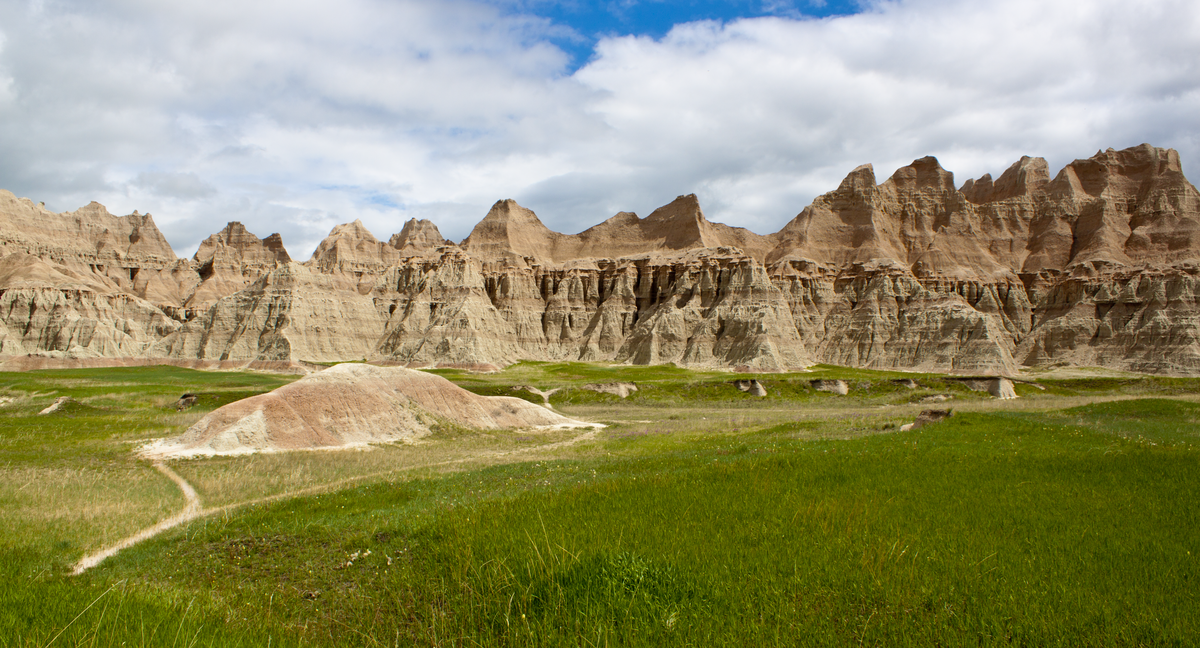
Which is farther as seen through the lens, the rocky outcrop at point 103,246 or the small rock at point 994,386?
the rocky outcrop at point 103,246

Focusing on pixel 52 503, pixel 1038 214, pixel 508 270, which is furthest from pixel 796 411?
pixel 1038 214

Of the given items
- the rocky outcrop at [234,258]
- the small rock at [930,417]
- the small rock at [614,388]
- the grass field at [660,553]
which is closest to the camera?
the grass field at [660,553]

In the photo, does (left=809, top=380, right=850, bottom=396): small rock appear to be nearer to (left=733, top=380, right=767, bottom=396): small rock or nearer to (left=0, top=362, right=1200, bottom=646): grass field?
(left=733, top=380, right=767, bottom=396): small rock

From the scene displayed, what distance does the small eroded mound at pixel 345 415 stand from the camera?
2630 centimetres

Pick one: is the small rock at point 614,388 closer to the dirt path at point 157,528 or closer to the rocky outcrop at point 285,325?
the dirt path at point 157,528

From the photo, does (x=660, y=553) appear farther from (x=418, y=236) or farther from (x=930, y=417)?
(x=418, y=236)

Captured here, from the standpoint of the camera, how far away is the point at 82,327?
4178 inches

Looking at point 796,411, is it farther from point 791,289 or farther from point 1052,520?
point 791,289

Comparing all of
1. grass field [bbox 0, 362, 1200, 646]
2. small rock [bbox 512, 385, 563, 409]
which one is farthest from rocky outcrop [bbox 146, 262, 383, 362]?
grass field [bbox 0, 362, 1200, 646]

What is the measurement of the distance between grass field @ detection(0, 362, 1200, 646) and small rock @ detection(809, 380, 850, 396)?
137 ft

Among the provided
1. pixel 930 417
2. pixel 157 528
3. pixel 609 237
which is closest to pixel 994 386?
pixel 930 417

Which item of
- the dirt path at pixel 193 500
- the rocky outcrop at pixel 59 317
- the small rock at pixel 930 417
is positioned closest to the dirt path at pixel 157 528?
the dirt path at pixel 193 500

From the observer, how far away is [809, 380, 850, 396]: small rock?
59.9m

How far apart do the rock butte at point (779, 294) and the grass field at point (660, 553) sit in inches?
3091
